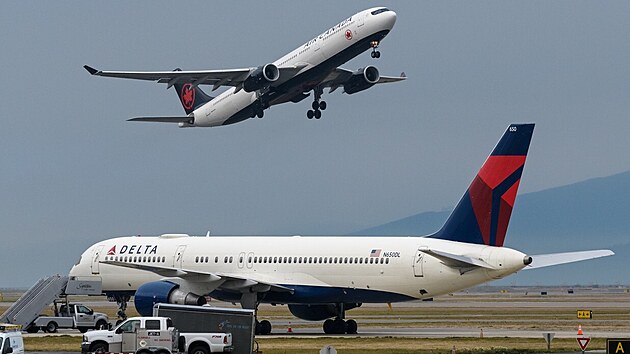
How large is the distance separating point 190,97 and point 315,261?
27174 mm

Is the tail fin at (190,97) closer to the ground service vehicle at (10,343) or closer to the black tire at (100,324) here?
the black tire at (100,324)

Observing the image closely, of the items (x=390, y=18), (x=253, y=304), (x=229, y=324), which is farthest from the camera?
(x=390, y=18)

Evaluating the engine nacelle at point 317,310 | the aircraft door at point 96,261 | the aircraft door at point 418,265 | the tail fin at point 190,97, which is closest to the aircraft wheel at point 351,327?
the engine nacelle at point 317,310

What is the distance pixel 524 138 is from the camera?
4728cm

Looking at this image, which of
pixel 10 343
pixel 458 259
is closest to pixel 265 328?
pixel 458 259

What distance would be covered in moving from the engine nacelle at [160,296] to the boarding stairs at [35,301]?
19.2 feet

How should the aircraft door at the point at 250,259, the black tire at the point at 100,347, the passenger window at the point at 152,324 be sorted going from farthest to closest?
the aircraft door at the point at 250,259, the black tire at the point at 100,347, the passenger window at the point at 152,324

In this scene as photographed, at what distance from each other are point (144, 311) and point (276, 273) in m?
5.52

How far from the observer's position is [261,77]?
201 feet

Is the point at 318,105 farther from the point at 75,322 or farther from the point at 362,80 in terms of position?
the point at 75,322

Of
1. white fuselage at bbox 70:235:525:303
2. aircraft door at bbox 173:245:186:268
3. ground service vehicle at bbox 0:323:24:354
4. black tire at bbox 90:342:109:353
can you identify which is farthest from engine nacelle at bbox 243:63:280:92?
ground service vehicle at bbox 0:323:24:354

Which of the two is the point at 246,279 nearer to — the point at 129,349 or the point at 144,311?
the point at 144,311

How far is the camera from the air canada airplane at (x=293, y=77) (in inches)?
2331

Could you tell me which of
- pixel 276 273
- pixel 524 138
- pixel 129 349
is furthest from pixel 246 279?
pixel 129 349
